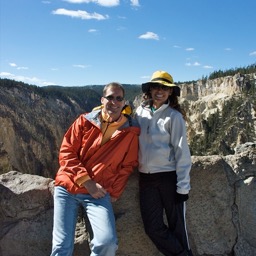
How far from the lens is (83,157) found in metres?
3.68

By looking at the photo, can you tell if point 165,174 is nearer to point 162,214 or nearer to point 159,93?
point 162,214

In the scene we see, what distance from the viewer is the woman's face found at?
3777mm

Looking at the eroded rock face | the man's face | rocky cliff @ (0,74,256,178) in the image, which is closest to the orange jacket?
the man's face

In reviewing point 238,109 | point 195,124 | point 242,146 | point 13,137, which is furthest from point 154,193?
point 195,124

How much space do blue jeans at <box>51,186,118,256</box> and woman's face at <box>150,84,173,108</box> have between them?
1103mm

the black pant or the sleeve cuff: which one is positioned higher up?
the sleeve cuff

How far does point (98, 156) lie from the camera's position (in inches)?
143

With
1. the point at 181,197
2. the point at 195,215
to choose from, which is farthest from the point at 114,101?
the point at 195,215

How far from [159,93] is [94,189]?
120cm

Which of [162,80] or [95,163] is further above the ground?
[162,80]

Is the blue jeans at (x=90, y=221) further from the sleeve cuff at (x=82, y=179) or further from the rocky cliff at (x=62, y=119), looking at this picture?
the rocky cliff at (x=62, y=119)

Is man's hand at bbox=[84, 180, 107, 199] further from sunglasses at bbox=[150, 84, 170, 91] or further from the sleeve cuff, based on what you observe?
sunglasses at bbox=[150, 84, 170, 91]

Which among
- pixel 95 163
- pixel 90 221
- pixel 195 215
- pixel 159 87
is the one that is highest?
pixel 159 87

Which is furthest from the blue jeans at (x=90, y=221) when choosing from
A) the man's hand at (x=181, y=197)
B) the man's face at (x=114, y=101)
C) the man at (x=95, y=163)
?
the man's face at (x=114, y=101)
